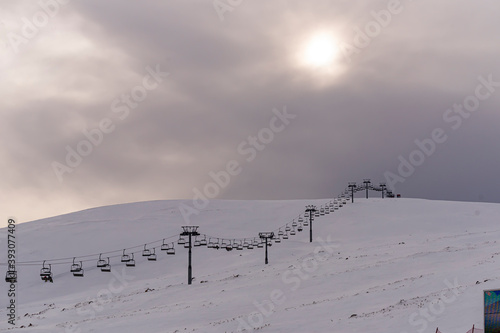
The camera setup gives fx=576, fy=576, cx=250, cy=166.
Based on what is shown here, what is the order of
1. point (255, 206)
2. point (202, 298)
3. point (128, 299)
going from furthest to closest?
point (255, 206) < point (128, 299) < point (202, 298)

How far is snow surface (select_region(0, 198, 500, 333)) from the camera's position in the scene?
31.0 metres

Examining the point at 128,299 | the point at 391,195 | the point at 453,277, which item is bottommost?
the point at 128,299

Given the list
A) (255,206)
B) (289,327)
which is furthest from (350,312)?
(255,206)

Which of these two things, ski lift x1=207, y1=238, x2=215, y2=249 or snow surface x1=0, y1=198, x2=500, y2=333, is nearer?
snow surface x1=0, y1=198, x2=500, y2=333

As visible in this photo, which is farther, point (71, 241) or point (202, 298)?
point (71, 241)

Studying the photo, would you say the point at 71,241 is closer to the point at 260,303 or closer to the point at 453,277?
the point at 260,303

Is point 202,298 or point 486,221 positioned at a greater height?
point 486,221

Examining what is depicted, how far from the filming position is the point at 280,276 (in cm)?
4709

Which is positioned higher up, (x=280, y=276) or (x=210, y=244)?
(x=210, y=244)

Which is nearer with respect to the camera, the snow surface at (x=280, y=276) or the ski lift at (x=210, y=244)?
the snow surface at (x=280, y=276)

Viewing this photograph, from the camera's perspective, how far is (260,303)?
3847cm

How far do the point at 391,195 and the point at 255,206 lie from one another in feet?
92.1

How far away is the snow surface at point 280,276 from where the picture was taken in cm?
3100

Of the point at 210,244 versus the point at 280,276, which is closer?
the point at 280,276
